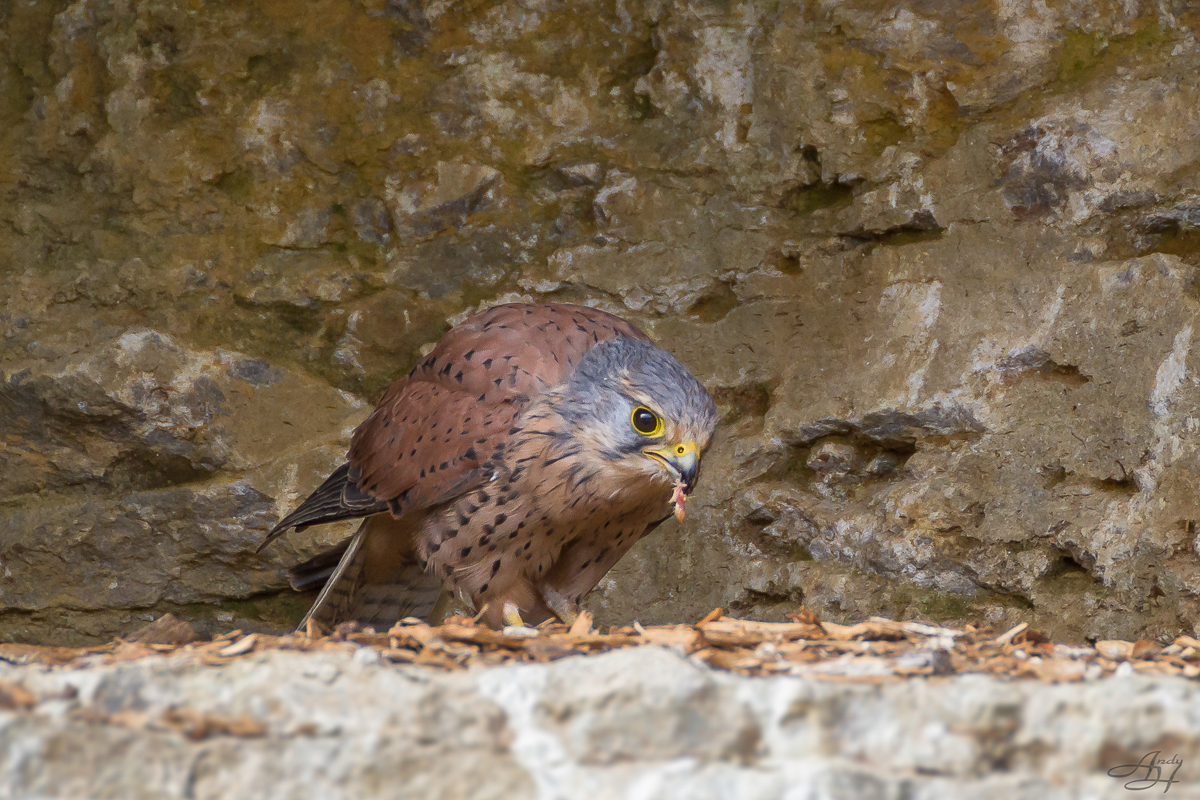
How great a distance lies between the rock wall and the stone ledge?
2.29 meters

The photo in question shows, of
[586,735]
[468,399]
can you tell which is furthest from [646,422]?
[586,735]

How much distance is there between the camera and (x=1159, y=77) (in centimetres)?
359

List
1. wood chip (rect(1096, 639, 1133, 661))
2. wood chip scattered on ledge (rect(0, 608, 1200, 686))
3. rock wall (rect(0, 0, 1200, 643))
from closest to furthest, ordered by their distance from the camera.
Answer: wood chip scattered on ledge (rect(0, 608, 1200, 686)) → wood chip (rect(1096, 639, 1133, 661)) → rock wall (rect(0, 0, 1200, 643))

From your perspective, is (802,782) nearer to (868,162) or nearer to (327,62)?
(868,162)

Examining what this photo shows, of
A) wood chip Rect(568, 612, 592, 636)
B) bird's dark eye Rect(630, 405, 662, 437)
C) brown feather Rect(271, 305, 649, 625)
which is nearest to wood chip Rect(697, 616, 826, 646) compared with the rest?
wood chip Rect(568, 612, 592, 636)

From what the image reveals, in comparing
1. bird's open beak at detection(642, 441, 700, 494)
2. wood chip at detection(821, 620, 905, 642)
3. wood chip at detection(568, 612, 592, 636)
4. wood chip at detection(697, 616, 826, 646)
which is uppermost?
bird's open beak at detection(642, 441, 700, 494)

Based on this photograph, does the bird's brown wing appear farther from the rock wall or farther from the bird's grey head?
the rock wall

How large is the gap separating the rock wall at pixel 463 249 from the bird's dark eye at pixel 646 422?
3.68ft

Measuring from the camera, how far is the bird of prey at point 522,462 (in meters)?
3.01

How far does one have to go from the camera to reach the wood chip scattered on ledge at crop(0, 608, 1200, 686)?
6.42 feet

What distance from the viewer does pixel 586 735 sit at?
1532 mm
